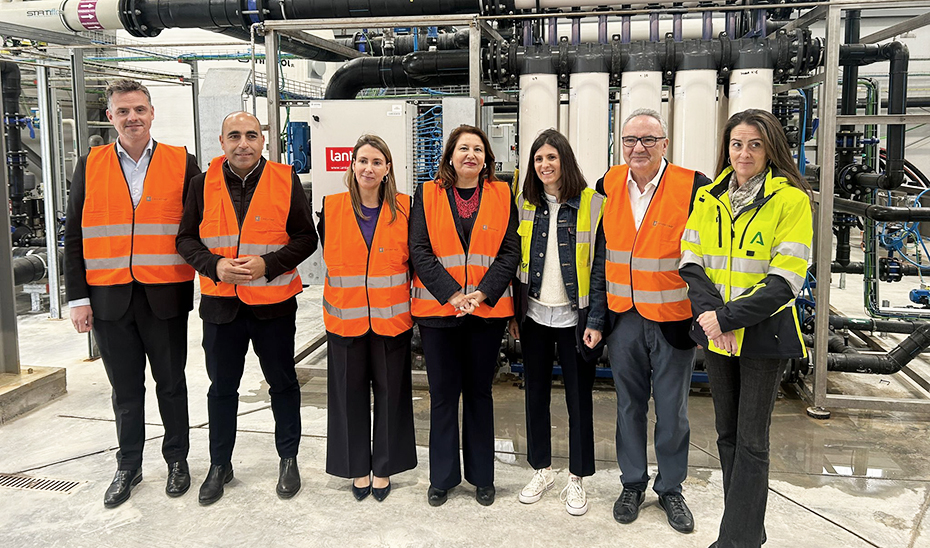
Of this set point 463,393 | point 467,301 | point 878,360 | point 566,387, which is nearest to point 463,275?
point 467,301

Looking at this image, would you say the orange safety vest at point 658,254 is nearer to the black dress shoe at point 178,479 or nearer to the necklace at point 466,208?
the necklace at point 466,208

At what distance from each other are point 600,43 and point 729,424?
2632 mm

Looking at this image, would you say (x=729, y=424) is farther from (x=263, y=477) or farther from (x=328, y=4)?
(x=328, y=4)

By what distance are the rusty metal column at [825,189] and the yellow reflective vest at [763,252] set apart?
1.80 m

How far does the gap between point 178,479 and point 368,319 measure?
111 centimetres

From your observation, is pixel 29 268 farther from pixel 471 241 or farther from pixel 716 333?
pixel 716 333

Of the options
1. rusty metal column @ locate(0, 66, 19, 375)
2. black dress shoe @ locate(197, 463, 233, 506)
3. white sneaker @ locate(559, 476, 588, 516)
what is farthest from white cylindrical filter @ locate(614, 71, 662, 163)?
rusty metal column @ locate(0, 66, 19, 375)

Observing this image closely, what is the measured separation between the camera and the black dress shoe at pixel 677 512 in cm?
254

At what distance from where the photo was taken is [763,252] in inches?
80.3

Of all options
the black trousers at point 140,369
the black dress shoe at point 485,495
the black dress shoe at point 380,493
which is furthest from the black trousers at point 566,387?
the black trousers at point 140,369

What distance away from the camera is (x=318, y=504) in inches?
110

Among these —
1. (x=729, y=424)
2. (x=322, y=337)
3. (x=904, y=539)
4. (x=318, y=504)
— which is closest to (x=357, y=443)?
(x=318, y=504)

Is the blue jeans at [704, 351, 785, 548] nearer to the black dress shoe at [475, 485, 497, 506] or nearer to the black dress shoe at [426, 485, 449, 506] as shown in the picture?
the black dress shoe at [475, 485, 497, 506]

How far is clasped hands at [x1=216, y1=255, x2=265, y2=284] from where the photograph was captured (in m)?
2.60
